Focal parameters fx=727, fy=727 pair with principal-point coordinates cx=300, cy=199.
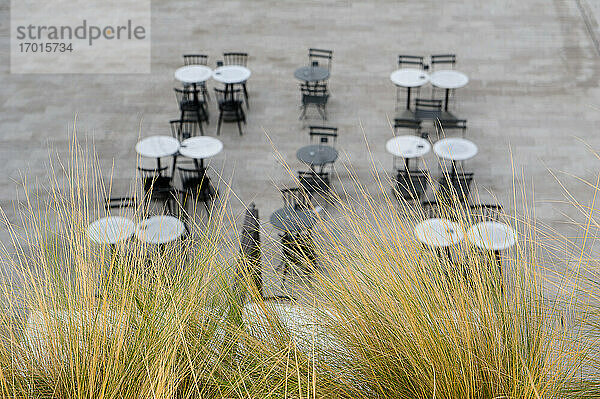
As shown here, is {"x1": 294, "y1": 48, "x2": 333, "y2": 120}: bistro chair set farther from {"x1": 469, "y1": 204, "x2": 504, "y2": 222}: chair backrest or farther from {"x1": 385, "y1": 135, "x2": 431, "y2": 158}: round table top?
{"x1": 469, "y1": 204, "x2": 504, "y2": 222}: chair backrest

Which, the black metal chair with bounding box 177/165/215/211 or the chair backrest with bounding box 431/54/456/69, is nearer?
the black metal chair with bounding box 177/165/215/211

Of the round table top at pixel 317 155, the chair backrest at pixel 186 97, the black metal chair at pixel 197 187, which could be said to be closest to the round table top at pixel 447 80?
the round table top at pixel 317 155

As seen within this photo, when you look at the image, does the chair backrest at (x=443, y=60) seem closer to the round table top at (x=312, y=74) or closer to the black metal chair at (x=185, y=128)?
the round table top at (x=312, y=74)

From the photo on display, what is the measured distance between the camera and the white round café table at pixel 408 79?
1204 centimetres

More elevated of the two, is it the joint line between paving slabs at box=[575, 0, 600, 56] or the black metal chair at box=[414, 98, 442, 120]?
the joint line between paving slabs at box=[575, 0, 600, 56]

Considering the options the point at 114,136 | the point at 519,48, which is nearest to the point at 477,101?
the point at 519,48

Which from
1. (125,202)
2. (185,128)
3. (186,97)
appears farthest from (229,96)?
(125,202)

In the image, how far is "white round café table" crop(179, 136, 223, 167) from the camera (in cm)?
1004

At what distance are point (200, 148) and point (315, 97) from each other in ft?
8.59

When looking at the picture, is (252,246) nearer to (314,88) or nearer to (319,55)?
(314,88)

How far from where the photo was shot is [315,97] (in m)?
12.0

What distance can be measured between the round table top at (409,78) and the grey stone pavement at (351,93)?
1.95 feet

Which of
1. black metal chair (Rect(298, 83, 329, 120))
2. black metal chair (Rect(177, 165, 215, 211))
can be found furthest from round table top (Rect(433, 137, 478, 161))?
black metal chair (Rect(177, 165, 215, 211))

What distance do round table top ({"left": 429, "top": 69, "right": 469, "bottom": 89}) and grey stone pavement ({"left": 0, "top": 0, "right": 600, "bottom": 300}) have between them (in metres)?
0.58
